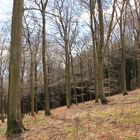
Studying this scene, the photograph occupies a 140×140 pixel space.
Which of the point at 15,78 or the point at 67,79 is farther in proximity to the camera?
the point at 67,79

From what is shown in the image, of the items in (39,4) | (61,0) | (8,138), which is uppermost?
(61,0)

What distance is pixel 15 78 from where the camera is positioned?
45.3ft

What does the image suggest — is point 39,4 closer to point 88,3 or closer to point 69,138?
point 88,3

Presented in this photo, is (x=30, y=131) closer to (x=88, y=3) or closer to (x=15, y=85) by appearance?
(x=15, y=85)

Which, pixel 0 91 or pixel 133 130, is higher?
pixel 0 91

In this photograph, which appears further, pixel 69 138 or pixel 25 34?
pixel 25 34

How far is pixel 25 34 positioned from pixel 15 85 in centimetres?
1672

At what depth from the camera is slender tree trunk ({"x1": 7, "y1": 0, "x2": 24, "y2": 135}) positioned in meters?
13.5

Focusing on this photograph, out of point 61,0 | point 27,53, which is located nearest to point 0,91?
point 27,53

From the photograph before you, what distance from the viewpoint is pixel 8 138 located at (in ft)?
42.6

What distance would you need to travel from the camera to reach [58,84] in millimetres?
57000

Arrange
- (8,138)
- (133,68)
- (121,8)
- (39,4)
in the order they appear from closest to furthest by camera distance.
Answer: (8,138), (39,4), (121,8), (133,68)

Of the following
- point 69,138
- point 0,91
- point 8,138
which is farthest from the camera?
point 0,91

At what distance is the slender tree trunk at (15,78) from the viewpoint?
1352cm
